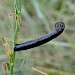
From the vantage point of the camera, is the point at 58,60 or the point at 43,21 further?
the point at 43,21

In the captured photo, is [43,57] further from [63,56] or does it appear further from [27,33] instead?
[27,33]

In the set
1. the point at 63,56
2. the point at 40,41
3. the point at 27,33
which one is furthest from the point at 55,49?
the point at 40,41

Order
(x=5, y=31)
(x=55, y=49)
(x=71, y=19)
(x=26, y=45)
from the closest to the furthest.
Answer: (x=26, y=45) < (x=55, y=49) < (x=5, y=31) < (x=71, y=19)

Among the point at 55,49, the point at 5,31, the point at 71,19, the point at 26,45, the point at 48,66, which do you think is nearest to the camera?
the point at 26,45

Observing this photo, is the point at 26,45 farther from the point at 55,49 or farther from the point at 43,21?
the point at 43,21

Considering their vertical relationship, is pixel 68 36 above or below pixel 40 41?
below

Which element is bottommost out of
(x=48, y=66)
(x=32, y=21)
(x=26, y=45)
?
(x=48, y=66)
